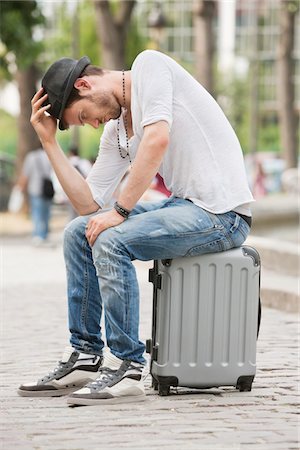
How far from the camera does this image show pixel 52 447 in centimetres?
497

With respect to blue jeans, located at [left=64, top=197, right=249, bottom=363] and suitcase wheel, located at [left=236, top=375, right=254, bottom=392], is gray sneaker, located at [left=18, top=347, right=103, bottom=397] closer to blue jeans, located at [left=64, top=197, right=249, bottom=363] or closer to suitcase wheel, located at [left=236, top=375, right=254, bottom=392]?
blue jeans, located at [left=64, top=197, right=249, bottom=363]

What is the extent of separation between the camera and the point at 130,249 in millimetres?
5926

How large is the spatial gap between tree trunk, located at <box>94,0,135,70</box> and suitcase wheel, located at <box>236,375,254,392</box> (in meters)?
20.7

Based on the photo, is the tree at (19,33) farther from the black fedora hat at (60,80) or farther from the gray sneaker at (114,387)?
the gray sneaker at (114,387)

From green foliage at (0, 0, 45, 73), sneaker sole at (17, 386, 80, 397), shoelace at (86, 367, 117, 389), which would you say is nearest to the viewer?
shoelace at (86, 367, 117, 389)

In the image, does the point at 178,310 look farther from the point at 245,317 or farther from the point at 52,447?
the point at 52,447

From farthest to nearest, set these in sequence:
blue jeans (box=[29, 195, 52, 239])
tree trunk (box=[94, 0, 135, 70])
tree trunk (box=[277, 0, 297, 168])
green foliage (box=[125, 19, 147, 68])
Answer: green foliage (box=[125, 19, 147, 68])
tree trunk (box=[277, 0, 297, 168])
tree trunk (box=[94, 0, 135, 70])
blue jeans (box=[29, 195, 52, 239])

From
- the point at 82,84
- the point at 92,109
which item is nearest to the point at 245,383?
the point at 92,109

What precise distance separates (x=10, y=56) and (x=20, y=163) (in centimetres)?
464

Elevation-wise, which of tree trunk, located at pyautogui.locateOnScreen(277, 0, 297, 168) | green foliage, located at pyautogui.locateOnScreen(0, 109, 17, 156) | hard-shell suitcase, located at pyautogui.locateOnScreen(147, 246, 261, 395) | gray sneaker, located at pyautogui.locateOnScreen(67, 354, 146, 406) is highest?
hard-shell suitcase, located at pyautogui.locateOnScreen(147, 246, 261, 395)

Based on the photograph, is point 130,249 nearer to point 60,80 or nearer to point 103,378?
point 103,378

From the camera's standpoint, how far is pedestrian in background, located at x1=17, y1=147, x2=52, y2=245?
22.0 metres

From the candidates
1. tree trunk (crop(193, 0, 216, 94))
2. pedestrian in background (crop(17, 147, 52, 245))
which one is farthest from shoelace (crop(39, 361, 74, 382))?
tree trunk (crop(193, 0, 216, 94))

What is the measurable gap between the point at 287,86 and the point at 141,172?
3510 cm
